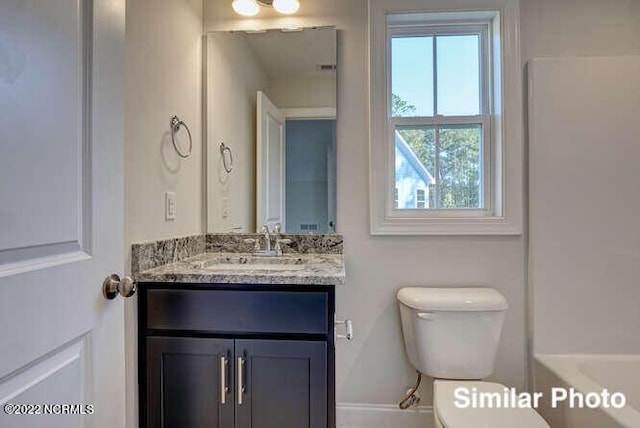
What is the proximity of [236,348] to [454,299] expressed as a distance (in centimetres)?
94

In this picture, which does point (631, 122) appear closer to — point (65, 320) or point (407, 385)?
point (407, 385)

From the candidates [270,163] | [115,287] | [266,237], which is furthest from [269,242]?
[115,287]

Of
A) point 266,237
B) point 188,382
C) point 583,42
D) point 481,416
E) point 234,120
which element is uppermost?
point 583,42

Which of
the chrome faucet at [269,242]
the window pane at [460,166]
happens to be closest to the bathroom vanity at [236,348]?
the chrome faucet at [269,242]

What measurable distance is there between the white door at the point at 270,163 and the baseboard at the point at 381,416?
979mm

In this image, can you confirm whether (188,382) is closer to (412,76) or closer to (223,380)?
(223,380)

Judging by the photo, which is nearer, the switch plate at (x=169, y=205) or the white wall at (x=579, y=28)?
the switch plate at (x=169, y=205)

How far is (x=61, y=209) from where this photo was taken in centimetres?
72

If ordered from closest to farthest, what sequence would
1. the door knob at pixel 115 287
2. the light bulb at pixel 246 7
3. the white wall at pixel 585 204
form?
the door knob at pixel 115 287
the white wall at pixel 585 204
the light bulb at pixel 246 7

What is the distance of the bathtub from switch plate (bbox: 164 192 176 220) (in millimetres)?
1798

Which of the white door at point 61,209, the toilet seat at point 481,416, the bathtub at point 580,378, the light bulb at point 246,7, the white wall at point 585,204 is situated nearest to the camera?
the white door at point 61,209

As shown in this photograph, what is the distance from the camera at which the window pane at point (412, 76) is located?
196 centimetres

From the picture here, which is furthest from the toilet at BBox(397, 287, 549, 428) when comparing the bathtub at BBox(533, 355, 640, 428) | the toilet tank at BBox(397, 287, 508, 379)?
the bathtub at BBox(533, 355, 640, 428)

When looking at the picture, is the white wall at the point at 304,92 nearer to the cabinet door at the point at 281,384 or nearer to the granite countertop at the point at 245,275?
the granite countertop at the point at 245,275
